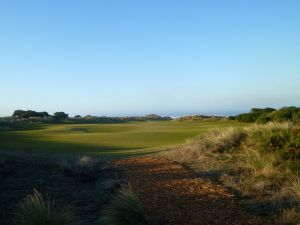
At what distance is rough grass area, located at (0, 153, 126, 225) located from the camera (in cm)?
828

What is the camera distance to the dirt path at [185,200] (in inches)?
325

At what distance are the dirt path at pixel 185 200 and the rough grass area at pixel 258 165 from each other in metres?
0.44

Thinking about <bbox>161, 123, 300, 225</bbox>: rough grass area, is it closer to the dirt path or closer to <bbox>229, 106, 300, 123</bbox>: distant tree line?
the dirt path

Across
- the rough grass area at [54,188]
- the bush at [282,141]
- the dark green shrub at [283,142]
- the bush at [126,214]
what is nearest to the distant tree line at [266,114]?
the bush at [282,141]

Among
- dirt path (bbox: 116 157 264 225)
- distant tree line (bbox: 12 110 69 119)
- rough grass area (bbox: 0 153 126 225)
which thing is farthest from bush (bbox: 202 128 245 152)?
distant tree line (bbox: 12 110 69 119)

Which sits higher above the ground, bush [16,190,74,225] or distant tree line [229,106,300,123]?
distant tree line [229,106,300,123]

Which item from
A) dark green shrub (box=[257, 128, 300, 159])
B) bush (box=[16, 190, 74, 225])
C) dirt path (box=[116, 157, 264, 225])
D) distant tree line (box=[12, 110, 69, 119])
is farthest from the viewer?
distant tree line (box=[12, 110, 69, 119])

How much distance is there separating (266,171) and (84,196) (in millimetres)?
4874

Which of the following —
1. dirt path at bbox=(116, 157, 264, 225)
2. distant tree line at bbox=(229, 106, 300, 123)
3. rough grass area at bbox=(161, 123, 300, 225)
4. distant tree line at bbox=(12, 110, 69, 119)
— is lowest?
dirt path at bbox=(116, 157, 264, 225)

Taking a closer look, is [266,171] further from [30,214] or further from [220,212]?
[30,214]

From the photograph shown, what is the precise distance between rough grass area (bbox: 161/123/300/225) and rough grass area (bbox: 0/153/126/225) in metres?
2.94

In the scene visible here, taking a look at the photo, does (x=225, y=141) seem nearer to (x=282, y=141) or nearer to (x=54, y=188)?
(x=282, y=141)


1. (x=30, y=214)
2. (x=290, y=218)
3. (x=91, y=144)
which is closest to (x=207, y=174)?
(x=290, y=218)

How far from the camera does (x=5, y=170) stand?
13594 mm
